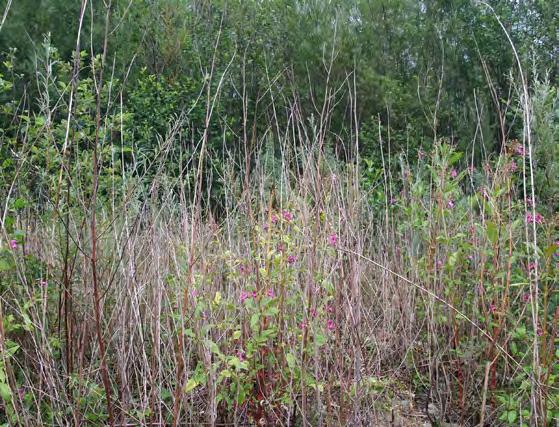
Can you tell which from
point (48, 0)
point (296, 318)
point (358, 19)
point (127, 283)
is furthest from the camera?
point (358, 19)

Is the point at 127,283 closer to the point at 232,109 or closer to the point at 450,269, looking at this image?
the point at 450,269

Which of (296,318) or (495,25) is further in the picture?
(495,25)

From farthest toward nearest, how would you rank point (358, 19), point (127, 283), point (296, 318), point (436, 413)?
point (358, 19) < point (436, 413) < point (296, 318) < point (127, 283)

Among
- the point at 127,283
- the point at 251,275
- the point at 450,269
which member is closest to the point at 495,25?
the point at 450,269

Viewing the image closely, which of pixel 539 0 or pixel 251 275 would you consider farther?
pixel 539 0

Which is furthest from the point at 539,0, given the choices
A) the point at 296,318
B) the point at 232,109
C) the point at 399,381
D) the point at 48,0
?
the point at 296,318

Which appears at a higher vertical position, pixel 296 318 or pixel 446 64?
pixel 446 64

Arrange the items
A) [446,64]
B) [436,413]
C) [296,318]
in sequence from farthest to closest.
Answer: [446,64]
[436,413]
[296,318]

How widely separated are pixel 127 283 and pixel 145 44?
5549 millimetres

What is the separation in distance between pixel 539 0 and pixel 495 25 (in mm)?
575

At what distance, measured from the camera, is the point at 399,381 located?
2.97 meters

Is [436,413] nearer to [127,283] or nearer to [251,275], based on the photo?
[251,275]

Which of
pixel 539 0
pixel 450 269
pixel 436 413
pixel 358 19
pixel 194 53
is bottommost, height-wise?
pixel 436 413

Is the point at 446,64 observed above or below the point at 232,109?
above
